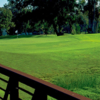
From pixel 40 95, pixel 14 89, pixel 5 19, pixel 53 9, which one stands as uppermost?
pixel 53 9

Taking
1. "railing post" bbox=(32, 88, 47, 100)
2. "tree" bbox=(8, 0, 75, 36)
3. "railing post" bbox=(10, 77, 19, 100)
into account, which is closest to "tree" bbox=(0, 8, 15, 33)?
"tree" bbox=(8, 0, 75, 36)

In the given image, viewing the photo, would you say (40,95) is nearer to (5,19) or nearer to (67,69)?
(67,69)

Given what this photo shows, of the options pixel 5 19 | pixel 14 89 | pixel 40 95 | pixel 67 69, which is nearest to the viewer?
pixel 40 95

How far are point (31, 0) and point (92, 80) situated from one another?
168ft

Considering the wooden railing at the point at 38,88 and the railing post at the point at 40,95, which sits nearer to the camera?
the wooden railing at the point at 38,88

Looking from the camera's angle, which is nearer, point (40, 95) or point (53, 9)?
point (40, 95)

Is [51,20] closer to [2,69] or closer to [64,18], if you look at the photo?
[64,18]

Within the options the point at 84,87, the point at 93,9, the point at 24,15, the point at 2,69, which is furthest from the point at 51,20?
the point at 2,69

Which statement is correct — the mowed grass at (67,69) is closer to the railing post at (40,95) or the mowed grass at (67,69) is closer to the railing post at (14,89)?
the railing post at (14,89)

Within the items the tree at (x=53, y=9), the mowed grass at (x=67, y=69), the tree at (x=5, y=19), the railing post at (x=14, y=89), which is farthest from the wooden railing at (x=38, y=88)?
the tree at (x=5, y=19)

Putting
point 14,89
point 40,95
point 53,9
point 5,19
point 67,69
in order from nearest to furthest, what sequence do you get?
point 40,95
point 14,89
point 67,69
point 53,9
point 5,19

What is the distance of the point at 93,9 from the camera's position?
197 feet

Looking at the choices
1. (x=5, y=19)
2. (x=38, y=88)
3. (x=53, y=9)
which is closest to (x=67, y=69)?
(x=38, y=88)

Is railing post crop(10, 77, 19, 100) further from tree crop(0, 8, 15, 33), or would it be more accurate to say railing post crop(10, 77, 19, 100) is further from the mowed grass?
tree crop(0, 8, 15, 33)
